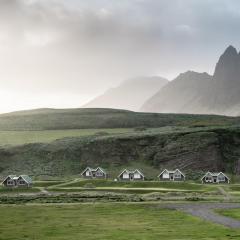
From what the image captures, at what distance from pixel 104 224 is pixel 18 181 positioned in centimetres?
8406

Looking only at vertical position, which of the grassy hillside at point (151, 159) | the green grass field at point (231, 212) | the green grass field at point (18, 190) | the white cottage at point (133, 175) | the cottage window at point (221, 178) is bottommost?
the green grass field at point (231, 212)

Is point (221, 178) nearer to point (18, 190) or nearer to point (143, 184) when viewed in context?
point (143, 184)

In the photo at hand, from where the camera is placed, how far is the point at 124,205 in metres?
→ 98.6

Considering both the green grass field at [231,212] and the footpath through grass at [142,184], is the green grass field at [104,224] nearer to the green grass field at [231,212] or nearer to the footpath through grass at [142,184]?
the green grass field at [231,212]

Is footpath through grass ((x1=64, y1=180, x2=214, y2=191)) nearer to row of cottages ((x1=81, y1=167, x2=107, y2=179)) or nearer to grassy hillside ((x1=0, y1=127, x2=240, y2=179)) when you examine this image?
row of cottages ((x1=81, y1=167, x2=107, y2=179))

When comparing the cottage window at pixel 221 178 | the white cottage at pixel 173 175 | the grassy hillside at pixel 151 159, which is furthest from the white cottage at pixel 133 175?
the cottage window at pixel 221 178

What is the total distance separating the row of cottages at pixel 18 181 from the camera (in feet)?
484

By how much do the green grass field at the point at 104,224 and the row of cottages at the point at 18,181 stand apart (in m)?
52.6

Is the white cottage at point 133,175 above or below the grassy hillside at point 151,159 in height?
below

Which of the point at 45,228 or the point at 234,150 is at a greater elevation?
the point at 234,150

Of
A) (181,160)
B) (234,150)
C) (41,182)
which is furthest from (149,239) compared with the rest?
(234,150)

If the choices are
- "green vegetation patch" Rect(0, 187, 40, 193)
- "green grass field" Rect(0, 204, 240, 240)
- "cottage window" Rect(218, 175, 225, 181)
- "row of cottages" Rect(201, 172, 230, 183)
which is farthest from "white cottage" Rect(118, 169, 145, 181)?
"green grass field" Rect(0, 204, 240, 240)

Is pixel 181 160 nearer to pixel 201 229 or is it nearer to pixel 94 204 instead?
pixel 94 204

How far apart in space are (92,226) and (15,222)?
11954mm
